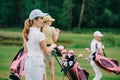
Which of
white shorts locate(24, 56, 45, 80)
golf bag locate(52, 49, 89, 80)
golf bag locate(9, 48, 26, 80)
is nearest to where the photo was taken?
white shorts locate(24, 56, 45, 80)

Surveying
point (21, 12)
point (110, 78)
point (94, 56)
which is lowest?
point (21, 12)

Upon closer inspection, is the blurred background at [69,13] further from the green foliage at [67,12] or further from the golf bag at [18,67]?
the golf bag at [18,67]

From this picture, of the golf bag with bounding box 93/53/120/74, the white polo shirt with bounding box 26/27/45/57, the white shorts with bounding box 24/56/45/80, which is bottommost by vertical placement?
the golf bag with bounding box 93/53/120/74

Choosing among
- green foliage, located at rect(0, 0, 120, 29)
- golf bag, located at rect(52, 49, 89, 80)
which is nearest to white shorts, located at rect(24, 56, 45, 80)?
golf bag, located at rect(52, 49, 89, 80)

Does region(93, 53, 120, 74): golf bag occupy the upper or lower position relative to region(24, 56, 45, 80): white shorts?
lower

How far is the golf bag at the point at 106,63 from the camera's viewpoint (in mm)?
9984

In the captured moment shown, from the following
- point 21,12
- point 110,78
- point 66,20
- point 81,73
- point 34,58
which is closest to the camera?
point 34,58

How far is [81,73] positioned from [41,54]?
10.4 ft

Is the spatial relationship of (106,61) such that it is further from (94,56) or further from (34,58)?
(34,58)

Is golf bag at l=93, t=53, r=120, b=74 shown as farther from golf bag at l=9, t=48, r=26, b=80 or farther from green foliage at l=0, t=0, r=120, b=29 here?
green foliage at l=0, t=0, r=120, b=29

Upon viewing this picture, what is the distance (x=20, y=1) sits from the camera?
59250mm

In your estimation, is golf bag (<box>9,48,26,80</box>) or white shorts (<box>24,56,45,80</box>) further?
golf bag (<box>9,48,26,80</box>)

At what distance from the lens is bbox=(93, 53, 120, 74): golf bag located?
998 centimetres

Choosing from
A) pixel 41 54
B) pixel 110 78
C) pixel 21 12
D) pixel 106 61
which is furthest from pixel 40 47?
pixel 21 12
